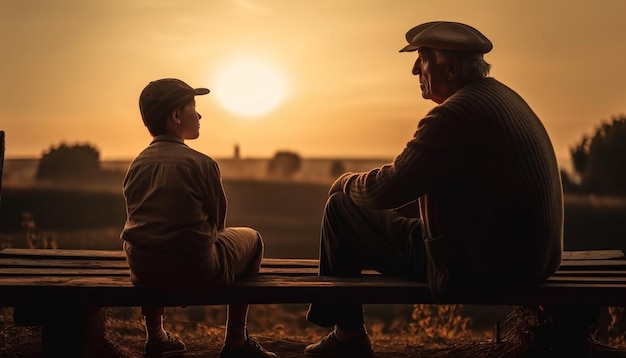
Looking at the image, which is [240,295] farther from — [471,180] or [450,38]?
[450,38]

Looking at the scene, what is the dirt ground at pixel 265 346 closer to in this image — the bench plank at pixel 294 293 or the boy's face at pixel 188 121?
the bench plank at pixel 294 293

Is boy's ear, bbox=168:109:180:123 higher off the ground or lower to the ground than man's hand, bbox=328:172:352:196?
higher

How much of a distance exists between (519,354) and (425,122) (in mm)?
1605

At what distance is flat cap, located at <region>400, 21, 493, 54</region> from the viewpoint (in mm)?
3689

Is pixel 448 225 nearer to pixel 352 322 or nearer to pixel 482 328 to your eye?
pixel 352 322

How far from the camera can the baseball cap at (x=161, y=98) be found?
380cm

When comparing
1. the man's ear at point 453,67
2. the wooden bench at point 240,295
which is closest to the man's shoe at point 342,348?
the wooden bench at point 240,295

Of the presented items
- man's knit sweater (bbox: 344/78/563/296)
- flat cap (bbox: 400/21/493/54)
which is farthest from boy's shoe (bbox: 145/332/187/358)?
flat cap (bbox: 400/21/493/54)

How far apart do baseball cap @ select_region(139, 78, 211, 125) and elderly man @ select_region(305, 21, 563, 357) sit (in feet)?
3.02

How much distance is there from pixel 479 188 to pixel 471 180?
0.05 metres

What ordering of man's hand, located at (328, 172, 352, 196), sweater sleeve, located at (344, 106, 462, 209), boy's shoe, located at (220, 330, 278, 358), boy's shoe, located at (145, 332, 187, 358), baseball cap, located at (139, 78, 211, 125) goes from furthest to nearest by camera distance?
boy's shoe, located at (145, 332, 187, 358) < boy's shoe, located at (220, 330, 278, 358) < man's hand, located at (328, 172, 352, 196) < baseball cap, located at (139, 78, 211, 125) < sweater sleeve, located at (344, 106, 462, 209)

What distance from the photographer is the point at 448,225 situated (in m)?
3.67

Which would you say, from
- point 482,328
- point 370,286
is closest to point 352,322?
point 370,286

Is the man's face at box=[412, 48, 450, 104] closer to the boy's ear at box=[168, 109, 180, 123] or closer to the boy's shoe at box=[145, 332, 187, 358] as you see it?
the boy's ear at box=[168, 109, 180, 123]
